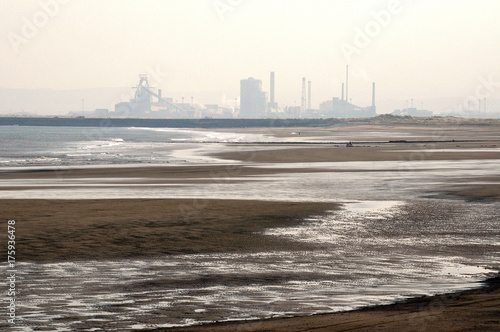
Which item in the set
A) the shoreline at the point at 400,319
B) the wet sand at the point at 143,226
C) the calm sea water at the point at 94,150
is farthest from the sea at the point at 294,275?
the calm sea water at the point at 94,150

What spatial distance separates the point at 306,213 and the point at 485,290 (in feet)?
33.6

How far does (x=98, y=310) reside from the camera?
9.78 metres

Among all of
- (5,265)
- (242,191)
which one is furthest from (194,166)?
(5,265)

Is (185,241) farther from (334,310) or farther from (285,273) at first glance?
(334,310)

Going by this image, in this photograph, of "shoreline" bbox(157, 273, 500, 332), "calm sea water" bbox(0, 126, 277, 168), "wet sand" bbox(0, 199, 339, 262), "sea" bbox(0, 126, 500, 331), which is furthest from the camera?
"calm sea water" bbox(0, 126, 277, 168)

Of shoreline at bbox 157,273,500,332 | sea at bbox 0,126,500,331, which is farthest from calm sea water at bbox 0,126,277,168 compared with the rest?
shoreline at bbox 157,273,500,332

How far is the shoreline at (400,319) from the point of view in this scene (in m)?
8.46

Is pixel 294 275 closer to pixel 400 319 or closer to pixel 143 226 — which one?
pixel 400 319

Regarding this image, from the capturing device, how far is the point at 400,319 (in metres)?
8.89

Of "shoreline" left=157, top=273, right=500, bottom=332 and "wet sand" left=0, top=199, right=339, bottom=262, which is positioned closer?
"shoreline" left=157, top=273, right=500, bottom=332

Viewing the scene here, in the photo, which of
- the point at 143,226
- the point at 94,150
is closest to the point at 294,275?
the point at 143,226

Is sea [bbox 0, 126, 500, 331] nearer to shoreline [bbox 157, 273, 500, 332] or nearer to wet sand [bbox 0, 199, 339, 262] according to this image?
shoreline [bbox 157, 273, 500, 332]

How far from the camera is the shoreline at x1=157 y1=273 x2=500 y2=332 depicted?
8.46 m

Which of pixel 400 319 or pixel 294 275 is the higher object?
pixel 400 319
